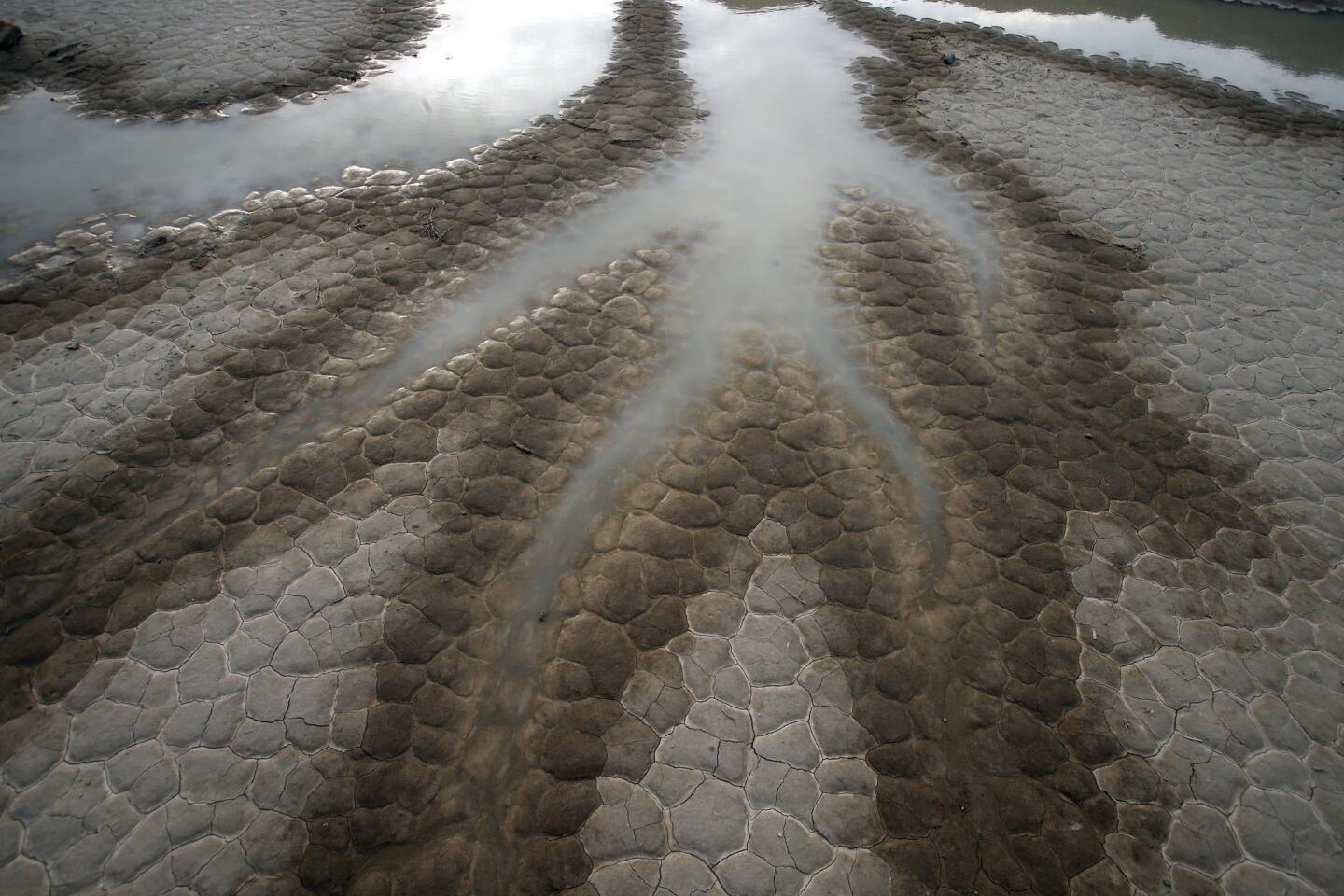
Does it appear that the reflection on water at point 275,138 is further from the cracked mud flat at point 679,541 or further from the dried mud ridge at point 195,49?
the cracked mud flat at point 679,541

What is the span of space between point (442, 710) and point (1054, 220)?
24.3 feet

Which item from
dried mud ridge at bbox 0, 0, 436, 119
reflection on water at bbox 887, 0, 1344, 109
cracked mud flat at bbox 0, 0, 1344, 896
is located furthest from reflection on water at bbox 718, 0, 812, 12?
cracked mud flat at bbox 0, 0, 1344, 896

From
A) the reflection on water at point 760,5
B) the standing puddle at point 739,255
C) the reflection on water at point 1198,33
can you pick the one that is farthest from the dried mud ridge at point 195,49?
the reflection on water at point 1198,33

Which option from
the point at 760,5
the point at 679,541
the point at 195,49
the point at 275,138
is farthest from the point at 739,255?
the point at 195,49

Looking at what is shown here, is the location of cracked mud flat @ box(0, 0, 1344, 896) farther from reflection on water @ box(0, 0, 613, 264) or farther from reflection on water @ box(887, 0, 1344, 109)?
reflection on water @ box(887, 0, 1344, 109)

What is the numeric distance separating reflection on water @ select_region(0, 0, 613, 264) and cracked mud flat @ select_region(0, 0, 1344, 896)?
0.74 metres

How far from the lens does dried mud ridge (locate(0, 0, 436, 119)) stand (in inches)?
347

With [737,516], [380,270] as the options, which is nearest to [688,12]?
[380,270]

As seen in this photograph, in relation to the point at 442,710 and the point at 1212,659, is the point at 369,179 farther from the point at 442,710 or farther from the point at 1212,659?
the point at 1212,659

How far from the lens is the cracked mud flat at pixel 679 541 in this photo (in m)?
3.47

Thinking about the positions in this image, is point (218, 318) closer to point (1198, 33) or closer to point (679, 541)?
point (679, 541)

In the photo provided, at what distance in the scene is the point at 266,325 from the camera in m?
5.79

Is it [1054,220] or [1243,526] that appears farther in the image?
[1054,220]

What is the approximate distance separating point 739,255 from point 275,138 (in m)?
5.66
